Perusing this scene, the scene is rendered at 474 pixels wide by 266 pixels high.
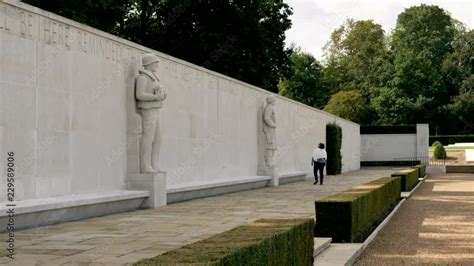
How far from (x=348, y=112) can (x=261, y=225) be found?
58417mm

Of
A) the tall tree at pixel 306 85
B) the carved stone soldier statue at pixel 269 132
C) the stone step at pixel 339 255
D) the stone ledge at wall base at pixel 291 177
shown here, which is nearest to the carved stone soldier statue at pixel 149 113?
the stone step at pixel 339 255

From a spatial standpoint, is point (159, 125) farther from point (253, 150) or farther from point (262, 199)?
point (253, 150)

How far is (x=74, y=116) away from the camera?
11.5 meters

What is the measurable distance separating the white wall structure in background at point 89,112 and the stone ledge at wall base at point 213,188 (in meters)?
0.19

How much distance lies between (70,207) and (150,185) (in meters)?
3.13

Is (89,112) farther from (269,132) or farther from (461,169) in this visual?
(461,169)

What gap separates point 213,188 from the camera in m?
17.7

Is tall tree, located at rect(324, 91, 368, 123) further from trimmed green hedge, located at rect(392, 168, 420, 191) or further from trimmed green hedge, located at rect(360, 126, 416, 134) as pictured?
trimmed green hedge, located at rect(392, 168, 420, 191)

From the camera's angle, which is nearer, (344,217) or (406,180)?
(344,217)

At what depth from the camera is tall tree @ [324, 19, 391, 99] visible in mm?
71750

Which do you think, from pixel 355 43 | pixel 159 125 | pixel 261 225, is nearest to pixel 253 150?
pixel 159 125

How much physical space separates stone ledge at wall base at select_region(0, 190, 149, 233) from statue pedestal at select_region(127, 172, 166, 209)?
181mm

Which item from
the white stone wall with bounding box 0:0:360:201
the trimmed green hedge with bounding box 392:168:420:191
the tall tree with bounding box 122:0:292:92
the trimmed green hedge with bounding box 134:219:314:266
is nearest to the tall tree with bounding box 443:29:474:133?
the tall tree with bounding box 122:0:292:92

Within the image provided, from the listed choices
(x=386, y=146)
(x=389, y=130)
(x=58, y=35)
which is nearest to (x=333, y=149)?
(x=386, y=146)
